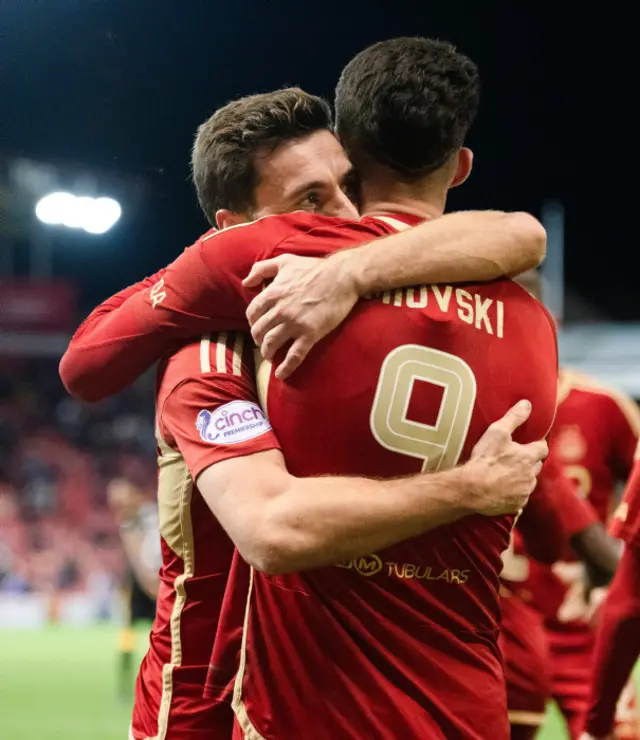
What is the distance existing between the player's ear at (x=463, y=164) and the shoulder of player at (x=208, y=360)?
44cm

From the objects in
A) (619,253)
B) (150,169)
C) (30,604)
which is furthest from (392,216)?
(619,253)

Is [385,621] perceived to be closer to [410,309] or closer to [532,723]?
[410,309]

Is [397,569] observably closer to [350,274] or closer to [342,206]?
[350,274]

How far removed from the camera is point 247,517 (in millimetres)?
1311

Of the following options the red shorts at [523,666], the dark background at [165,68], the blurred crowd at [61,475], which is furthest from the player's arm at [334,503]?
the blurred crowd at [61,475]

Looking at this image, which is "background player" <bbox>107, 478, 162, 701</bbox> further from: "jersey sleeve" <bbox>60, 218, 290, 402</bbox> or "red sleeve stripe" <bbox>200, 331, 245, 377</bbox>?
"red sleeve stripe" <bbox>200, 331, 245, 377</bbox>

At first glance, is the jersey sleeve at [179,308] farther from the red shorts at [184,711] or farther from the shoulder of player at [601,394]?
the shoulder of player at [601,394]

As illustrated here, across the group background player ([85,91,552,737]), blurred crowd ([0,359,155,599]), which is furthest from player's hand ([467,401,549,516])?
blurred crowd ([0,359,155,599])

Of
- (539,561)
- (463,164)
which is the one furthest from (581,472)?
(463,164)

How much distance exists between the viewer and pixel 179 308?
4.91 ft

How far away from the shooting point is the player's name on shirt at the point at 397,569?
1396 millimetres

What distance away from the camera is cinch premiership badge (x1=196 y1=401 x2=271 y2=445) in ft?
4.50

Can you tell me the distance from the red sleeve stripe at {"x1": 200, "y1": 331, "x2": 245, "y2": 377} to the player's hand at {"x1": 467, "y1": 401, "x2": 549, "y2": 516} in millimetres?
381

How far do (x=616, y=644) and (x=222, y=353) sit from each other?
1182mm
